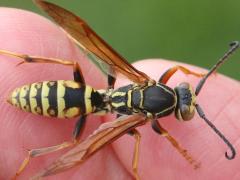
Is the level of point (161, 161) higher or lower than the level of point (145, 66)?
lower

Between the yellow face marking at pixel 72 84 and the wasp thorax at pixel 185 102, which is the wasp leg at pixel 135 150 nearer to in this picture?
the wasp thorax at pixel 185 102

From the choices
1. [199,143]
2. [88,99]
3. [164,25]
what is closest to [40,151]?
[88,99]

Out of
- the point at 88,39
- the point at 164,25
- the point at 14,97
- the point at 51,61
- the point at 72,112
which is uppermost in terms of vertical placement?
the point at 88,39

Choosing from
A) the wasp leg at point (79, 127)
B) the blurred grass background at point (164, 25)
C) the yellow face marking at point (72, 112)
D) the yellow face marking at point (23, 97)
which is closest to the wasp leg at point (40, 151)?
the wasp leg at point (79, 127)

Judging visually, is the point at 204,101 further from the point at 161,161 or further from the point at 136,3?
the point at 136,3

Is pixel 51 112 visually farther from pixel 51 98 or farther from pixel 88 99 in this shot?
pixel 88 99

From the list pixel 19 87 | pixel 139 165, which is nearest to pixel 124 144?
pixel 139 165
